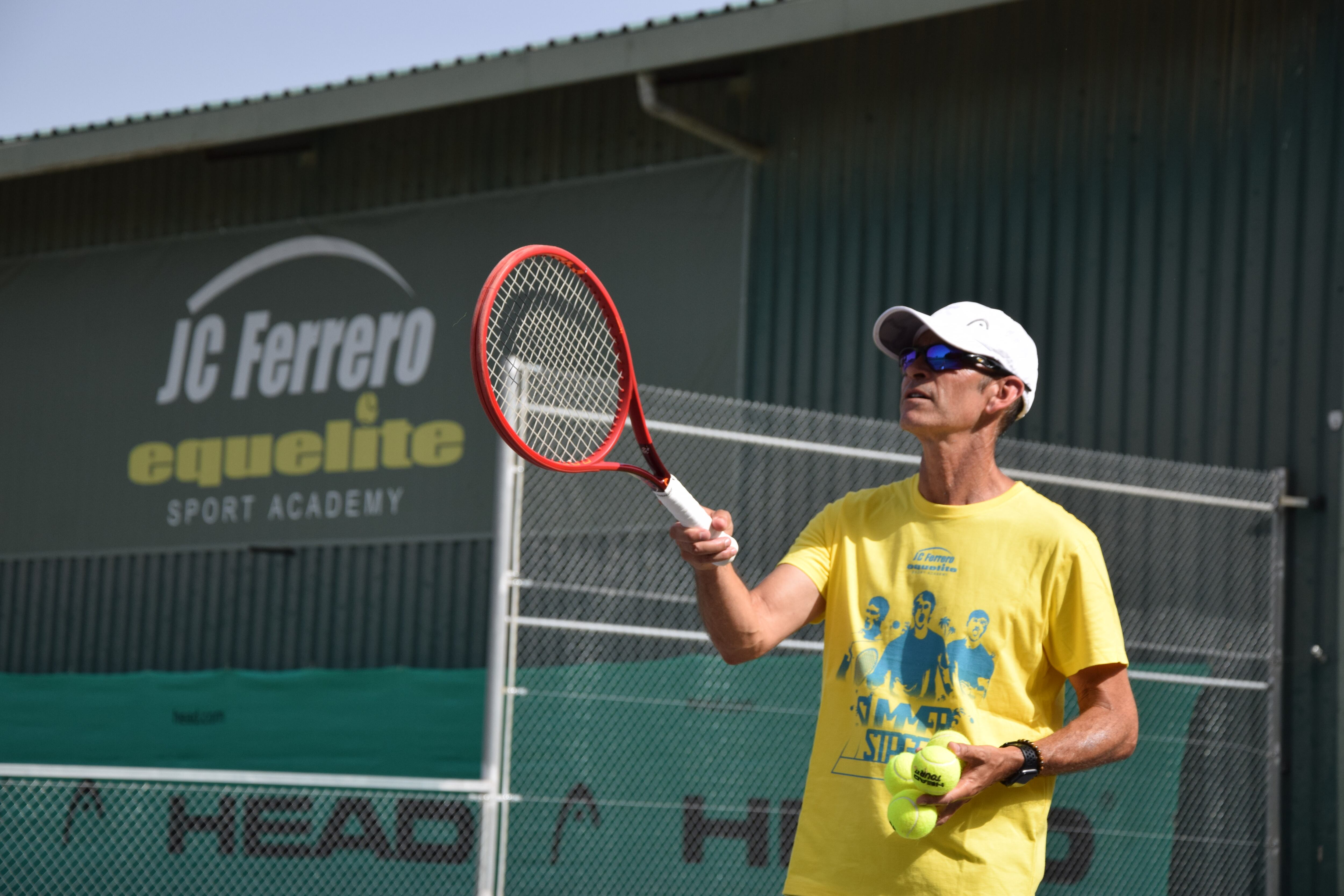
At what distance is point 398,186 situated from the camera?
12.2 m

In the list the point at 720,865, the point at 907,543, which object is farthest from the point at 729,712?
the point at 907,543

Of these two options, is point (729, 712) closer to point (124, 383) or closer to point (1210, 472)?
Answer: point (1210, 472)

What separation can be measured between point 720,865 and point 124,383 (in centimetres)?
805

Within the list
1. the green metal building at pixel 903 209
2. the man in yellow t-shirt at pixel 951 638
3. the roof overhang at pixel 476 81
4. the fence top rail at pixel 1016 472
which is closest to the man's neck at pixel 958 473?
the man in yellow t-shirt at pixel 951 638

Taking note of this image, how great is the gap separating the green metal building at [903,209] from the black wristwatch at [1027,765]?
5.84m

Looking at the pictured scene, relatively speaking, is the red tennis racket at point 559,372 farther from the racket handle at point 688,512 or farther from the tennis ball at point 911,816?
the tennis ball at point 911,816

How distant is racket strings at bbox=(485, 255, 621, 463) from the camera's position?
4.27 metres

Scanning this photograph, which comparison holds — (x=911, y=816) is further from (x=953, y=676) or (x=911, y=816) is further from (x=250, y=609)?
(x=250, y=609)

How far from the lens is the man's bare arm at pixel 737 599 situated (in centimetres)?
304

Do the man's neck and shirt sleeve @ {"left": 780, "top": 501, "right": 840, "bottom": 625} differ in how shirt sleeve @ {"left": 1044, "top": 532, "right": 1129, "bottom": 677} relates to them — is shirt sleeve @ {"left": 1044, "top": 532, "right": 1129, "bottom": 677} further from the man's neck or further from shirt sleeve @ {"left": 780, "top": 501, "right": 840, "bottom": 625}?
shirt sleeve @ {"left": 780, "top": 501, "right": 840, "bottom": 625}

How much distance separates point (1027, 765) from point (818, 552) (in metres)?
0.65

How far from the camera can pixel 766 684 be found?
759cm

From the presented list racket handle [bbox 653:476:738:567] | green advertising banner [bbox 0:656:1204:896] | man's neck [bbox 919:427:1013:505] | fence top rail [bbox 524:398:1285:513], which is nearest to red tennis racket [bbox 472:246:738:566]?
racket handle [bbox 653:476:738:567]

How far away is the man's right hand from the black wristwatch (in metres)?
0.66
